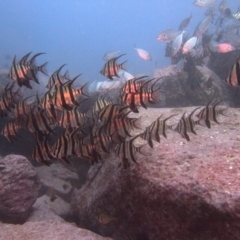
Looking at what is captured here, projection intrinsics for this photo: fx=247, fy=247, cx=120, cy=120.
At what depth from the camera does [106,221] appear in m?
4.37

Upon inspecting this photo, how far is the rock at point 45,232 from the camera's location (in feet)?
13.5

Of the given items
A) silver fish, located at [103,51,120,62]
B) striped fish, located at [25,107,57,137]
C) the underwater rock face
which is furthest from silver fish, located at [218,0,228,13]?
striped fish, located at [25,107,57,137]

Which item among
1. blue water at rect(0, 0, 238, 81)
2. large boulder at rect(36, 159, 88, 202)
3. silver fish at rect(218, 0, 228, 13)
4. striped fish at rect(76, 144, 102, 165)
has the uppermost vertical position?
blue water at rect(0, 0, 238, 81)

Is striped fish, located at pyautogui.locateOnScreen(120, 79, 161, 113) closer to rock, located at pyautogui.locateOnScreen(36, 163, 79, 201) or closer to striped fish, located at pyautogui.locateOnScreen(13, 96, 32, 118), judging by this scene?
striped fish, located at pyautogui.locateOnScreen(13, 96, 32, 118)

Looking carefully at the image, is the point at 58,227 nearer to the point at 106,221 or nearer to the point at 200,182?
the point at 106,221

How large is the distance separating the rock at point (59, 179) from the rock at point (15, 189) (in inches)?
50.7

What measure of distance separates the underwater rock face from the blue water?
137308 mm

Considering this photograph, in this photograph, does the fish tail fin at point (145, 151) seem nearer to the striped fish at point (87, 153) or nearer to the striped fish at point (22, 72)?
the striped fish at point (87, 153)

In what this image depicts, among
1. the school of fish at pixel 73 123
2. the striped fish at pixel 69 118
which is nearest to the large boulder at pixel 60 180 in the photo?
the school of fish at pixel 73 123

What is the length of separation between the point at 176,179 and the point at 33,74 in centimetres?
272

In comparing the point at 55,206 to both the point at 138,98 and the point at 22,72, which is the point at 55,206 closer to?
the point at 22,72

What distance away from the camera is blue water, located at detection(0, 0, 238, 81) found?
461 ft

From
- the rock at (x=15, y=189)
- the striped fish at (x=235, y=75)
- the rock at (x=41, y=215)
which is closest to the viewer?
the striped fish at (x=235, y=75)

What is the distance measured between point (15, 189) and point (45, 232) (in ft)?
5.32
